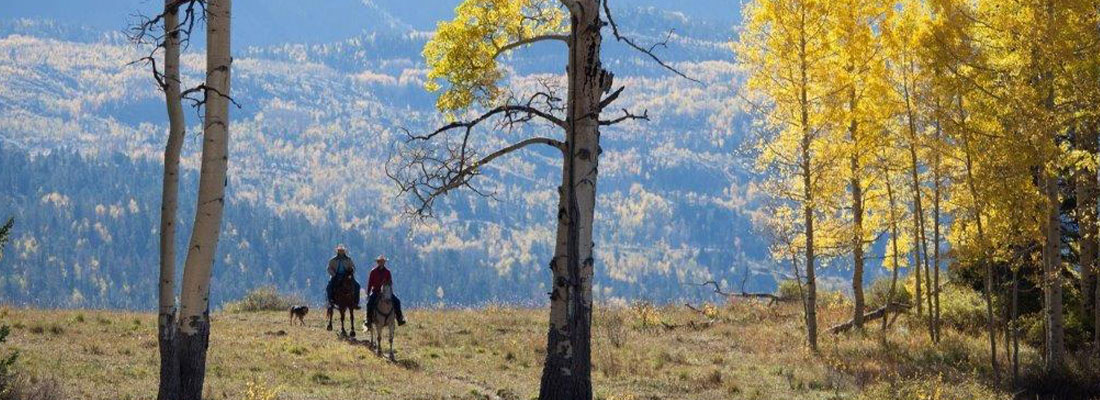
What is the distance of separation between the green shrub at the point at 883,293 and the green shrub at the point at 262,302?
18.1m

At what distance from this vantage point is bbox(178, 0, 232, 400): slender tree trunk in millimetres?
12000

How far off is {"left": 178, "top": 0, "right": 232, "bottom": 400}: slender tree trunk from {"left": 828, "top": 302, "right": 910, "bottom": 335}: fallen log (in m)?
21.6

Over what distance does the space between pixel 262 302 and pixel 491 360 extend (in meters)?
16.6

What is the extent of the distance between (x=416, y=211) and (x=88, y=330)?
13170 millimetres

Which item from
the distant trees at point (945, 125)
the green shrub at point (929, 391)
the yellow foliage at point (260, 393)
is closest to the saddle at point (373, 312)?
the yellow foliage at point (260, 393)

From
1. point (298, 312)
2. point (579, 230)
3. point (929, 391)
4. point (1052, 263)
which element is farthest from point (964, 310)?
point (579, 230)

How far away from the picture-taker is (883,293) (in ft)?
129

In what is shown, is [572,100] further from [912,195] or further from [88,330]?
[912,195]

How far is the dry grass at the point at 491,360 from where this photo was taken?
18.2m

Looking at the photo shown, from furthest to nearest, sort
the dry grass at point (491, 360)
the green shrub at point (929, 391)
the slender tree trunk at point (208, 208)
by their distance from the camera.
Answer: the green shrub at point (929, 391) < the dry grass at point (491, 360) < the slender tree trunk at point (208, 208)

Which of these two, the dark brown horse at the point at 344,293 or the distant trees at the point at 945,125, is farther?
the dark brown horse at the point at 344,293

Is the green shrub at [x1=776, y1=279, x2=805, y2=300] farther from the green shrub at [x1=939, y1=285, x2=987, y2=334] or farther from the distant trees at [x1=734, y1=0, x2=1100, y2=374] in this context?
the green shrub at [x1=939, y1=285, x2=987, y2=334]

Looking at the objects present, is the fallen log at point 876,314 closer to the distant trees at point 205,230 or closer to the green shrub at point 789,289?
the green shrub at point 789,289

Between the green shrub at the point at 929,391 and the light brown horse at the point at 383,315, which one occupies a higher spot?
the light brown horse at the point at 383,315
